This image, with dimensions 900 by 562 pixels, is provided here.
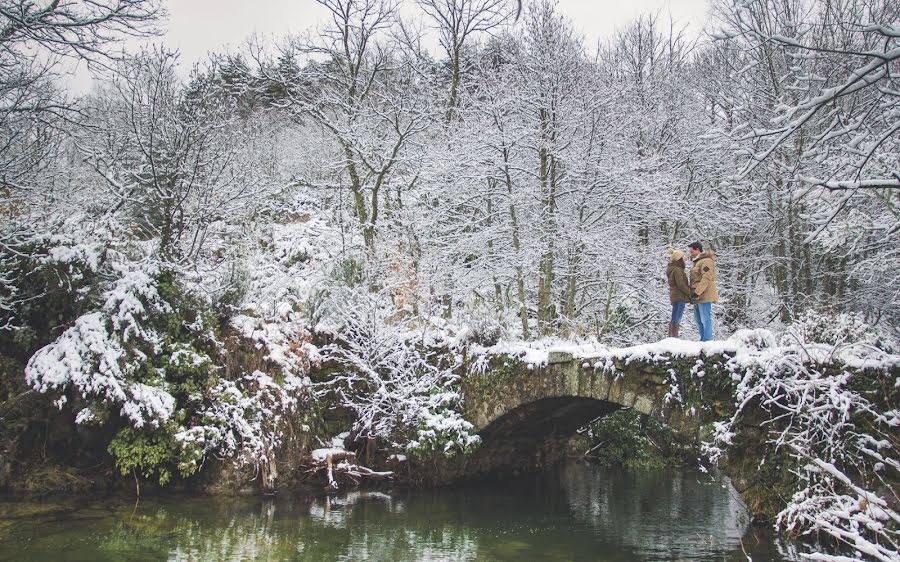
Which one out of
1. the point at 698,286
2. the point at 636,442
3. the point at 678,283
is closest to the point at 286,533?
the point at 678,283

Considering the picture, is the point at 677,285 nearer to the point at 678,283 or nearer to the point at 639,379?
the point at 678,283

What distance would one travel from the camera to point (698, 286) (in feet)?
27.7

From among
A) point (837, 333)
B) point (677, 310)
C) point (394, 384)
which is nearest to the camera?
point (837, 333)

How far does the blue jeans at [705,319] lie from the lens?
8398 mm

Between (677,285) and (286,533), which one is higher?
(677,285)

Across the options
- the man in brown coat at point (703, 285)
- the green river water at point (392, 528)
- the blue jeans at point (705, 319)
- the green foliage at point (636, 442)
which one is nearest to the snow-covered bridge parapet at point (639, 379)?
the blue jeans at point (705, 319)

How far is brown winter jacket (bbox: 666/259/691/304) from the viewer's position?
28.2 ft

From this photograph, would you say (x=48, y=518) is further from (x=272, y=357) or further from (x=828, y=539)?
(x=828, y=539)

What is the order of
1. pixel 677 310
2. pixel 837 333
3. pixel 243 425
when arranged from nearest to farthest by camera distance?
pixel 837 333, pixel 677 310, pixel 243 425

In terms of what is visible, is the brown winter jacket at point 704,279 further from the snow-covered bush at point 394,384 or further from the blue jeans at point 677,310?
the snow-covered bush at point 394,384

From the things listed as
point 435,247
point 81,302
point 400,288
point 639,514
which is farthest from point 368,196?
point 639,514

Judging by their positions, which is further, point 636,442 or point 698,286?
point 636,442

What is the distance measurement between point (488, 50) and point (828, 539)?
43.1 feet

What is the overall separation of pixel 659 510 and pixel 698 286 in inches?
138
